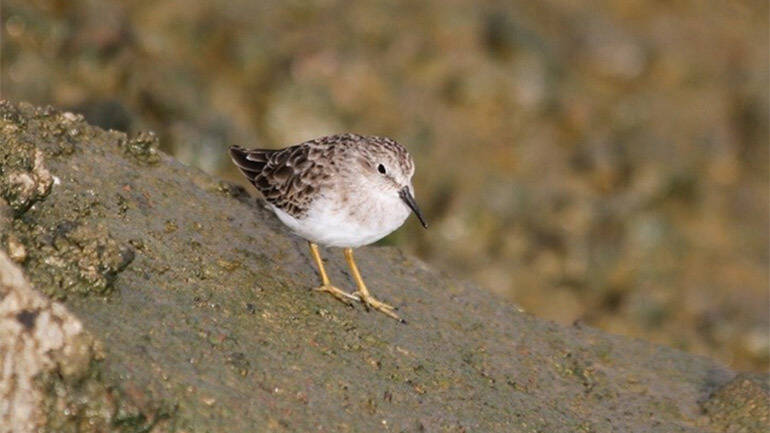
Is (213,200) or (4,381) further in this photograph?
(213,200)

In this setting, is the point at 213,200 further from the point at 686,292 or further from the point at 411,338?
the point at 686,292

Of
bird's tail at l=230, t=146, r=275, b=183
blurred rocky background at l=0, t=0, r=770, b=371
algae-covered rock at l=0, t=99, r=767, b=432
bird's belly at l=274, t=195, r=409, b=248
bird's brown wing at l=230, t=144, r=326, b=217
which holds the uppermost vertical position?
blurred rocky background at l=0, t=0, r=770, b=371

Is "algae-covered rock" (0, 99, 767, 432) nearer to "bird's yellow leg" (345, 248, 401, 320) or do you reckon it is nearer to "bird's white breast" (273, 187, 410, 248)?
"bird's yellow leg" (345, 248, 401, 320)

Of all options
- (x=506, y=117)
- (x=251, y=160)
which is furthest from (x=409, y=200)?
(x=506, y=117)

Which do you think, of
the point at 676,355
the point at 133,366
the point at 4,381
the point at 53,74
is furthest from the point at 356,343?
the point at 53,74

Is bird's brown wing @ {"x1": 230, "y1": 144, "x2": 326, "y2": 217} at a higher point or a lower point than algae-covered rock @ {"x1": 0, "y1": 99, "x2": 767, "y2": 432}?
higher

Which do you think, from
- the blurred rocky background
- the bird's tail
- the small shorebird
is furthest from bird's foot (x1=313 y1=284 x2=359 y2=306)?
the blurred rocky background

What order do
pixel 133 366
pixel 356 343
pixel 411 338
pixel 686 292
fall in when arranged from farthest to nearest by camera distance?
1. pixel 686 292
2. pixel 411 338
3. pixel 356 343
4. pixel 133 366
